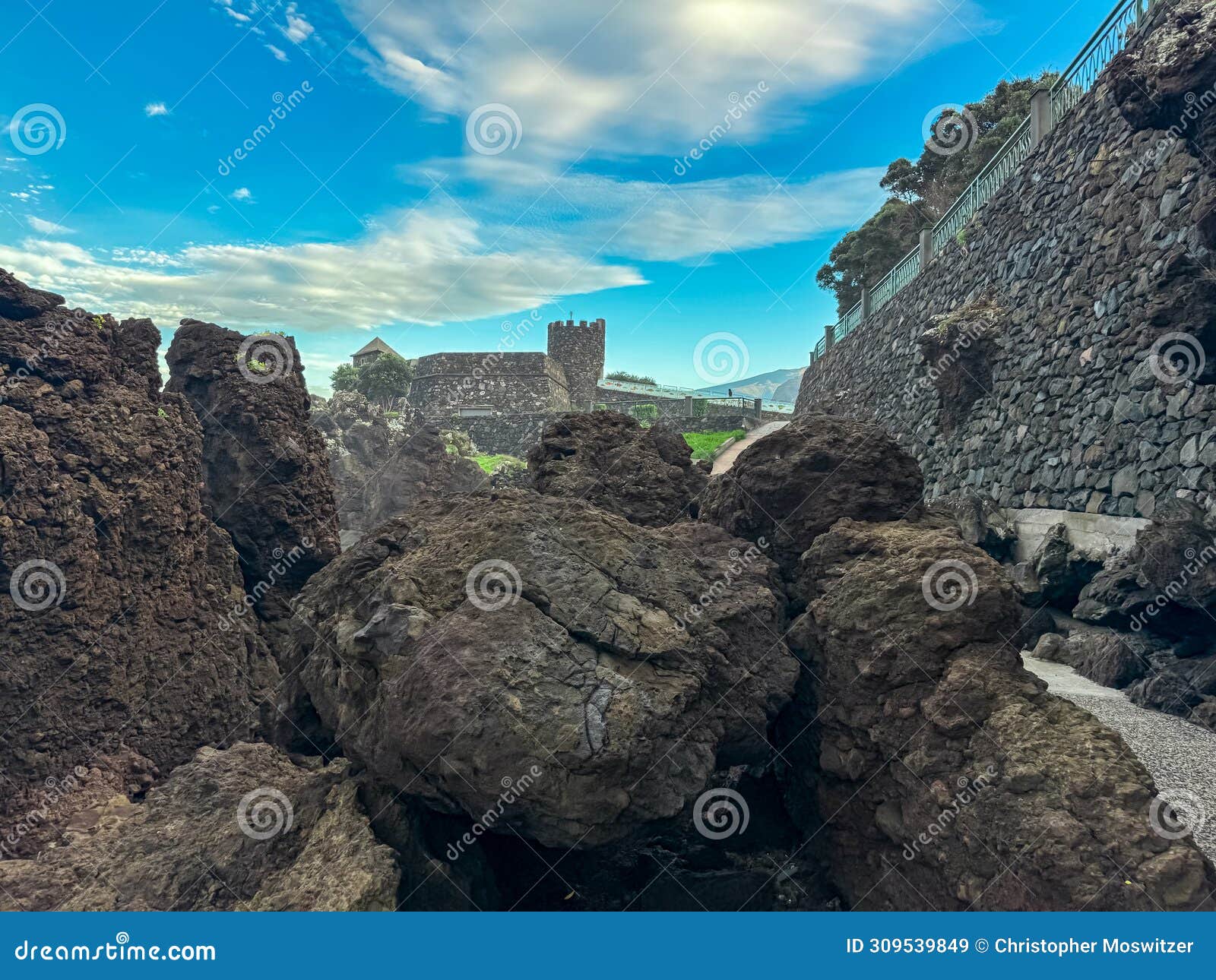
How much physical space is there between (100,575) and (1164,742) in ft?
28.6

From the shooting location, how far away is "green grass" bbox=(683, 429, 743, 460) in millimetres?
35812

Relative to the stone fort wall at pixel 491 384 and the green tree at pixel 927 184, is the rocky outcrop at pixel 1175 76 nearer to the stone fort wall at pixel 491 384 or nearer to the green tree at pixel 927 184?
the green tree at pixel 927 184

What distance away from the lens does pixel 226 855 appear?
3564 millimetres

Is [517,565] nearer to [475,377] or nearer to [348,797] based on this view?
[348,797]

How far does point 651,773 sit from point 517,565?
1247mm

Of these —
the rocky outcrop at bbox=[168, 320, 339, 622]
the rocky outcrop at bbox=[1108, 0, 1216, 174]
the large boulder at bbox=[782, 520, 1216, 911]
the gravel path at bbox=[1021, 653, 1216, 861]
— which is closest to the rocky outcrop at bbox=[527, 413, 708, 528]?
the large boulder at bbox=[782, 520, 1216, 911]

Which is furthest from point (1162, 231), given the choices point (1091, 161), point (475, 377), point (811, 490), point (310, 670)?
point (475, 377)

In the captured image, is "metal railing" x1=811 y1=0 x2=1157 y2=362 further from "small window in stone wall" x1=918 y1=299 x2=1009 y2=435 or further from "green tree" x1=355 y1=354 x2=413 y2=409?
"green tree" x1=355 y1=354 x2=413 y2=409

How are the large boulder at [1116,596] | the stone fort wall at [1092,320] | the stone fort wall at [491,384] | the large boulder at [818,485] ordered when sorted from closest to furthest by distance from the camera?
the large boulder at [818,485], the stone fort wall at [1092,320], the large boulder at [1116,596], the stone fort wall at [491,384]

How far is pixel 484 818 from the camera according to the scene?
10.7 feet

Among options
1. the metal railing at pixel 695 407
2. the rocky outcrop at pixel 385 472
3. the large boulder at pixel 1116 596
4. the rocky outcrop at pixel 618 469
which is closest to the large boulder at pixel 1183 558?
the large boulder at pixel 1116 596

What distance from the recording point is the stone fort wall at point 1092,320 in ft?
26.4

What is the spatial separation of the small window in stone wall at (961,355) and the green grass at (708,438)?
17.4 meters

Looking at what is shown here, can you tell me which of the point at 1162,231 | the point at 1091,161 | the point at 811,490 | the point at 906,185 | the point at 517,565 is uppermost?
the point at 906,185
